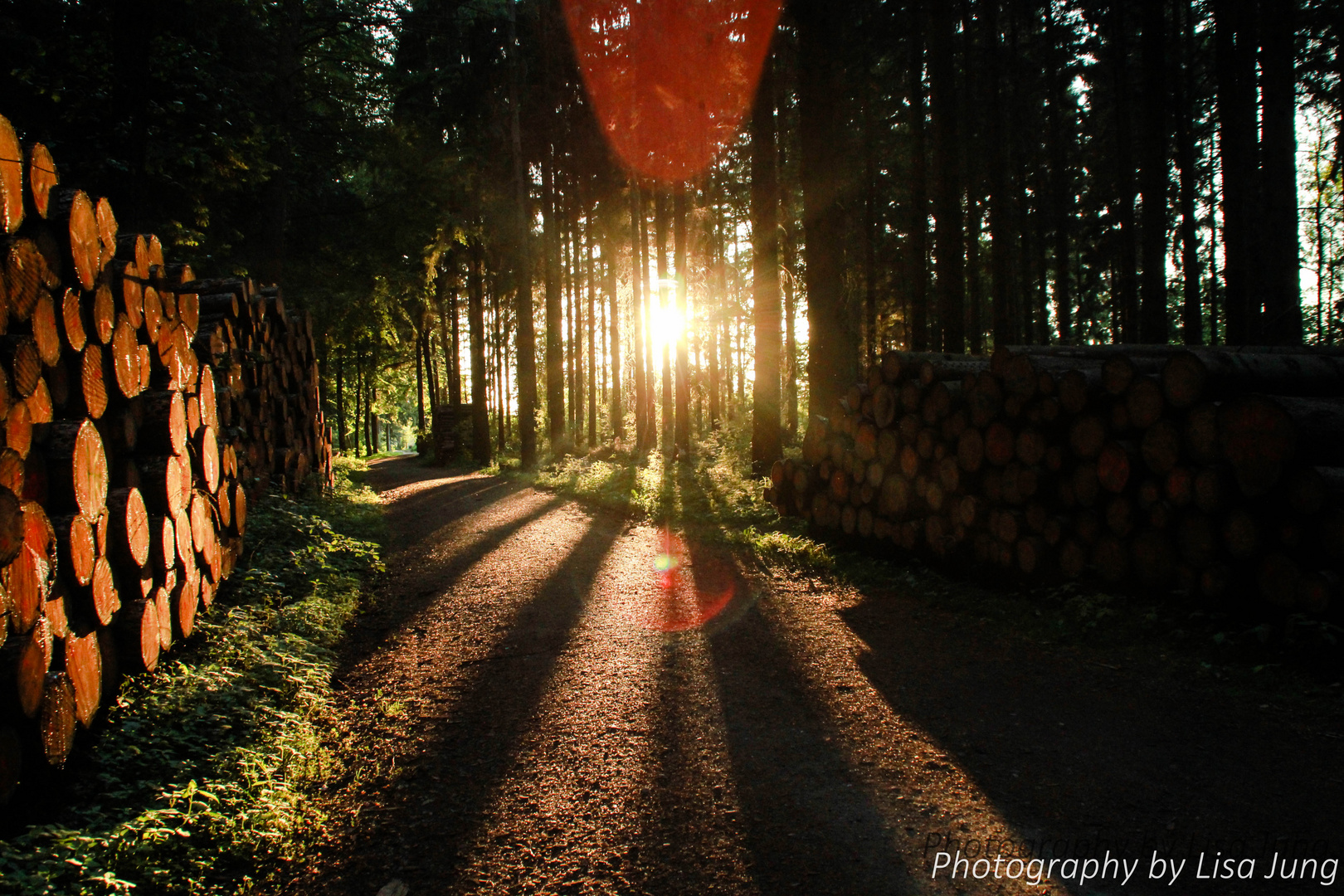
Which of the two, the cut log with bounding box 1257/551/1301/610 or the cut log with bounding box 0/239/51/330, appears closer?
the cut log with bounding box 0/239/51/330

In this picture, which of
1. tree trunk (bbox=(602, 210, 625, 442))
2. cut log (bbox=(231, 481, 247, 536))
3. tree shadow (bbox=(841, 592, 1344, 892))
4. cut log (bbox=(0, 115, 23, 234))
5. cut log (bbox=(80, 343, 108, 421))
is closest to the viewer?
tree shadow (bbox=(841, 592, 1344, 892))

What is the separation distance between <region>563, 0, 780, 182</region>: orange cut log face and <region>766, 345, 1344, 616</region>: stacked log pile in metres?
9.36

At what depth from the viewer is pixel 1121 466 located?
537cm

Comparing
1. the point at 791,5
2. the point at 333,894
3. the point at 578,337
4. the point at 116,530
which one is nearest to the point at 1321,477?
the point at 333,894

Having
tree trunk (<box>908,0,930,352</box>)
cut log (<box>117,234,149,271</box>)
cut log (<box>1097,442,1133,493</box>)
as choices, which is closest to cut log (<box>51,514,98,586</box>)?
cut log (<box>117,234,149,271</box>)

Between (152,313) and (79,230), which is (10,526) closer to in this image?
(79,230)

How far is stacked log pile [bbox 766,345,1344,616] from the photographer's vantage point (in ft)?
14.5

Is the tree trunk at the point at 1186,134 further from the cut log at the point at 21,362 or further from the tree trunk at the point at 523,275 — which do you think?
the cut log at the point at 21,362

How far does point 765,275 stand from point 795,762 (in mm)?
10943

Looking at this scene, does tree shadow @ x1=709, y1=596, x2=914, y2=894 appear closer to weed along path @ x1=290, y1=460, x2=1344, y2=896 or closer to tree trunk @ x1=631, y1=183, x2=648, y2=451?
weed along path @ x1=290, y1=460, x2=1344, y2=896

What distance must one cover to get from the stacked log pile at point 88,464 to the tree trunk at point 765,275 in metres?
9.37

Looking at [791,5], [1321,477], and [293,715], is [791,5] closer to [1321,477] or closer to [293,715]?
[1321,477]

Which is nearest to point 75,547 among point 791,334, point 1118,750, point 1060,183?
point 1118,750

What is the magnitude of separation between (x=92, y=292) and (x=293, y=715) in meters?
2.63
